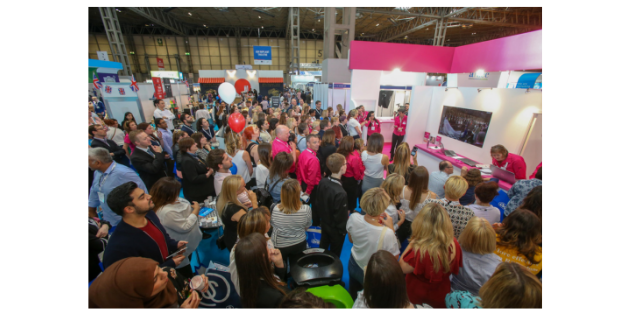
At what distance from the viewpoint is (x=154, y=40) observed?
2242cm

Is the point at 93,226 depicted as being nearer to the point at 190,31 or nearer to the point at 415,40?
the point at 190,31

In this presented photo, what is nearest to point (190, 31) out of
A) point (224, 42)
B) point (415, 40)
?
point (224, 42)

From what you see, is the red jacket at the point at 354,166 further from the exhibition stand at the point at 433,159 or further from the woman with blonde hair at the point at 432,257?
the exhibition stand at the point at 433,159

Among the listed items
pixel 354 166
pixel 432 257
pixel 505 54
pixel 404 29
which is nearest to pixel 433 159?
pixel 354 166

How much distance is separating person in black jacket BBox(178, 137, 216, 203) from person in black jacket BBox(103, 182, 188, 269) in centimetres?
112

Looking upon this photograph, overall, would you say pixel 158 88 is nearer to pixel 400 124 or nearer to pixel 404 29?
pixel 400 124

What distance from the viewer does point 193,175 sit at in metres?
2.68

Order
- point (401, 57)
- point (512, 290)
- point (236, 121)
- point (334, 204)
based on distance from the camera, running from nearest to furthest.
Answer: point (512, 290) < point (334, 204) < point (236, 121) < point (401, 57)

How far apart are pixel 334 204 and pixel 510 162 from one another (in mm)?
2761

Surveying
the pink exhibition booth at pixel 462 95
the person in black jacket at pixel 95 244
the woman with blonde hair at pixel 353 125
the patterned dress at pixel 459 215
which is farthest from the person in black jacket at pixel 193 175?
the pink exhibition booth at pixel 462 95

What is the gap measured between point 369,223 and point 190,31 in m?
28.8

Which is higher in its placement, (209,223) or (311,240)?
(209,223)

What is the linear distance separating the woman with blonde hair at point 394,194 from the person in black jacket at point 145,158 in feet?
9.43

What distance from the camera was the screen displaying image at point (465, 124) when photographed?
4312 millimetres
